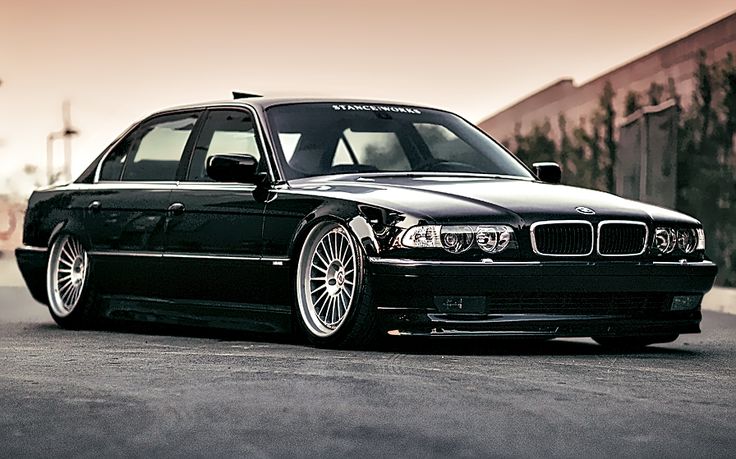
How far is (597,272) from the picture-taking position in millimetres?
9766

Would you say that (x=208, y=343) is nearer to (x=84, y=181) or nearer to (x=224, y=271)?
(x=224, y=271)

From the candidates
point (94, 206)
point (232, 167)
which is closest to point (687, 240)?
point (232, 167)

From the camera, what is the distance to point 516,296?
31.7ft

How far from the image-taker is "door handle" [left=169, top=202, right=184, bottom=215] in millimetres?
11262

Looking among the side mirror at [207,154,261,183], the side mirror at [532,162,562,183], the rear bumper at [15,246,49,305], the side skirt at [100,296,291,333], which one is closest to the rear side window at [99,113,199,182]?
the rear bumper at [15,246,49,305]

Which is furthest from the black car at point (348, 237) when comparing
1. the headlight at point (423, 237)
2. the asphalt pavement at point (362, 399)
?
the asphalt pavement at point (362, 399)

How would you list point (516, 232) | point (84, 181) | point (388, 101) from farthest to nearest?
point (84, 181) → point (388, 101) → point (516, 232)

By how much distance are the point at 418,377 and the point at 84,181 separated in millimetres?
4971

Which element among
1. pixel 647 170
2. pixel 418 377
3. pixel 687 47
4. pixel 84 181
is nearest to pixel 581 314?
pixel 418 377

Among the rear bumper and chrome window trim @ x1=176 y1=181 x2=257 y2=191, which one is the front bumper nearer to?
chrome window trim @ x1=176 y1=181 x2=257 y2=191

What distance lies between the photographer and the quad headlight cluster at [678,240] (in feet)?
33.1

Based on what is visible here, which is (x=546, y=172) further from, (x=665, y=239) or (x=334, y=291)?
(x=334, y=291)

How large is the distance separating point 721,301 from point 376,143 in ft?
21.0

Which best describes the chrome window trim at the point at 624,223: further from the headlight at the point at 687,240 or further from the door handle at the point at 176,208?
the door handle at the point at 176,208
